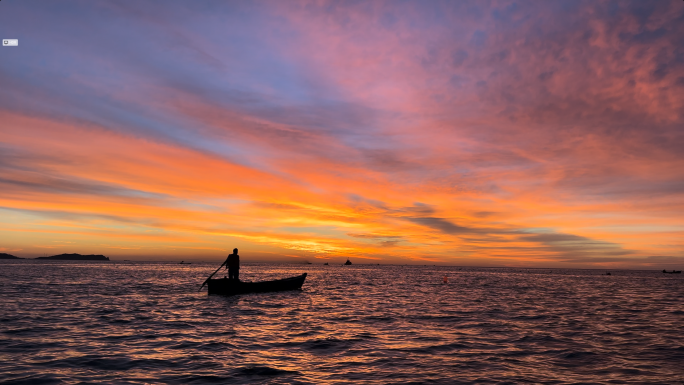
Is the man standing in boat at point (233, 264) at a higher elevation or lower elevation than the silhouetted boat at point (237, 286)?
higher

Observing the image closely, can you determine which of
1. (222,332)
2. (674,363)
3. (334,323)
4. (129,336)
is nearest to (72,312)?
(129,336)

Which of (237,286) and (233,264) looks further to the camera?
(237,286)

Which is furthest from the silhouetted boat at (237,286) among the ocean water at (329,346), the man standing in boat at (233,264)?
the ocean water at (329,346)

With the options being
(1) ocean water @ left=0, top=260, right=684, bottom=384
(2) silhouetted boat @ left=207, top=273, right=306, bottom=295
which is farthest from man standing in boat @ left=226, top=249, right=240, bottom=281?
(1) ocean water @ left=0, top=260, right=684, bottom=384

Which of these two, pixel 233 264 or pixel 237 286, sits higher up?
pixel 233 264

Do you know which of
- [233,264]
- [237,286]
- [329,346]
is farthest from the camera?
[237,286]

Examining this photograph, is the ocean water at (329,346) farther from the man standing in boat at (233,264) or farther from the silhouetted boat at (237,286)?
the man standing in boat at (233,264)

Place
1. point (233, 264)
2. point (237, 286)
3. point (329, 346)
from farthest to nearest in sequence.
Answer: point (237, 286), point (233, 264), point (329, 346)

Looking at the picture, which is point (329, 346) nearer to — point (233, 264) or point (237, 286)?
point (233, 264)

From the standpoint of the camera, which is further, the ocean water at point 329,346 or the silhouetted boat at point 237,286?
the silhouetted boat at point 237,286

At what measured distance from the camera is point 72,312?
80.5ft

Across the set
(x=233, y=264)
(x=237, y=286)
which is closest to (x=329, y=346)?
(x=233, y=264)

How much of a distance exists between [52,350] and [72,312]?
37.4 feet

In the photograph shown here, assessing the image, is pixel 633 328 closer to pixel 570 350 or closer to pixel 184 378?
pixel 570 350
